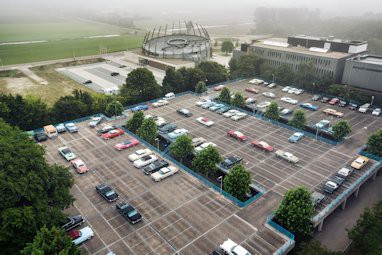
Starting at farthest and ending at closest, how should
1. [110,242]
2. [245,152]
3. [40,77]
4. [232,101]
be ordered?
[40,77], [232,101], [245,152], [110,242]

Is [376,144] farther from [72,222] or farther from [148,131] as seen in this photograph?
[72,222]

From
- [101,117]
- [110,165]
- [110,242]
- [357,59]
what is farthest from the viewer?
[357,59]

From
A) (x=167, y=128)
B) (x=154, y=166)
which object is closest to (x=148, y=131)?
(x=167, y=128)

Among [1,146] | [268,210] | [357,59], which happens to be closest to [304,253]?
[268,210]

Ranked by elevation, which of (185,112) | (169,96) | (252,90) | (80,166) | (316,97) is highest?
(252,90)

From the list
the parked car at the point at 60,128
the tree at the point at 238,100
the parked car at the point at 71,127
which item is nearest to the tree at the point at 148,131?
the parked car at the point at 71,127

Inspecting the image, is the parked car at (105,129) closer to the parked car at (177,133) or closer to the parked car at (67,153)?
the parked car at (67,153)

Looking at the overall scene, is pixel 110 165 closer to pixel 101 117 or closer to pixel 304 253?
pixel 101 117
